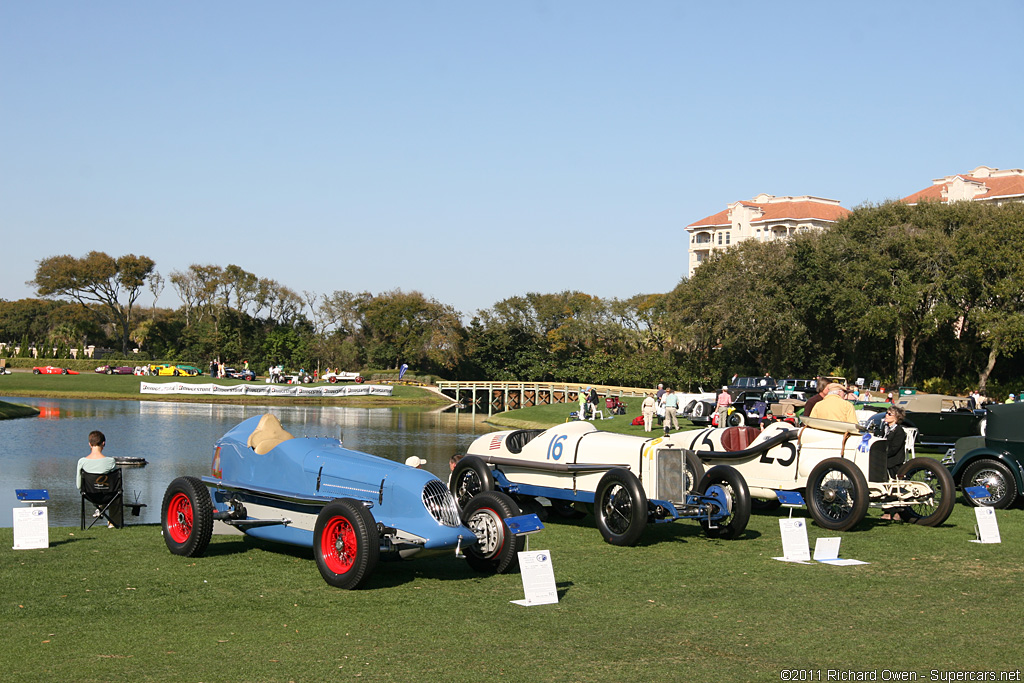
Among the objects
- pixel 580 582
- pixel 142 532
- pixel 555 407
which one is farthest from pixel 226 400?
pixel 580 582

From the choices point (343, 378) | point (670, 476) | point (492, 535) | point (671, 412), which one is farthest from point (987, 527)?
point (343, 378)

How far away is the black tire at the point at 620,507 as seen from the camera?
11.0m

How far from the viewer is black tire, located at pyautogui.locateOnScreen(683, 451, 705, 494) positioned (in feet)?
41.3

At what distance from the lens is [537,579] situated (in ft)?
26.3

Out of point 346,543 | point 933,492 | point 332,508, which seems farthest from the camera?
point 933,492

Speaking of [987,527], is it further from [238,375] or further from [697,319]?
[238,375]

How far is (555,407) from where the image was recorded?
57000mm

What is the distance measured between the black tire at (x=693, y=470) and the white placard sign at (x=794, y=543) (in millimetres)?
2004

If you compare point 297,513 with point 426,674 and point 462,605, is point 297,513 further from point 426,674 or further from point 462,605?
point 426,674

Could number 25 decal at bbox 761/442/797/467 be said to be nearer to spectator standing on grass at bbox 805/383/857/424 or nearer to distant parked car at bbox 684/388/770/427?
spectator standing on grass at bbox 805/383/857/424

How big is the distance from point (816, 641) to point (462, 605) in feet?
9.44

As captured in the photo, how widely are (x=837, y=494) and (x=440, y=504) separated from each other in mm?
6364

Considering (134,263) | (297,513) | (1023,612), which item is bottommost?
(1023,612)

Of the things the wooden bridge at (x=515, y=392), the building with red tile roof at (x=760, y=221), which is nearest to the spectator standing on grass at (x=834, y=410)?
the wooden bridge at (x=515, y=392)
